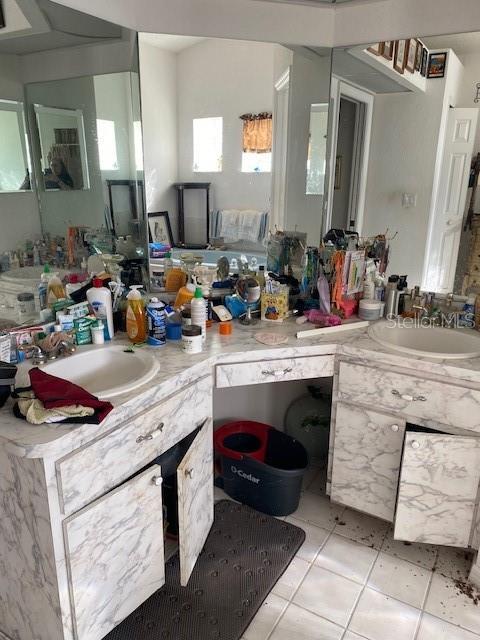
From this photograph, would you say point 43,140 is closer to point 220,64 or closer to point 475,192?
point 220,64

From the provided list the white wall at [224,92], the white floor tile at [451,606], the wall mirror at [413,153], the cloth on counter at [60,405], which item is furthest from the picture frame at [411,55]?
the white floor tile at [451,606]

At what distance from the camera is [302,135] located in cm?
212

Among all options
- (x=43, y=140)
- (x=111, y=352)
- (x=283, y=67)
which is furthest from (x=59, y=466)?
(x=283, y=67)

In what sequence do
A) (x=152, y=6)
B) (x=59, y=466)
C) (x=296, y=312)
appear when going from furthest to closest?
(x=296, y=312) → (x=152, y=6) → (x=59, y=466)

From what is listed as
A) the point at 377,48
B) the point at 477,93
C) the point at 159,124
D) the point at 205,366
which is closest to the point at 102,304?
the point at 205,366

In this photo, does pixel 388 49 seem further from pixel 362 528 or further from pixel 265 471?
pixel 362 528

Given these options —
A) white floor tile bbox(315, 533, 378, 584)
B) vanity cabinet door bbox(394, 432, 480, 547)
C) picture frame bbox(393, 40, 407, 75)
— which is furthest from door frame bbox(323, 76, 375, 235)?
white floor tile bbox(315, 533, 378, 584)

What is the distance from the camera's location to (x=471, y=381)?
1.58m

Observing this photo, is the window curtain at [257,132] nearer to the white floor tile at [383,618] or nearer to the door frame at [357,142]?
the door frame at [357,142]

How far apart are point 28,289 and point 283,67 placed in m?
1.42

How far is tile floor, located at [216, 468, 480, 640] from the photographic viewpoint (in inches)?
60.6

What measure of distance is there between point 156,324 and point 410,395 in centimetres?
97

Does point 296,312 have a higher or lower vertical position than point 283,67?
lower

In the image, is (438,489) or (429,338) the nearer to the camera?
(438,489)
